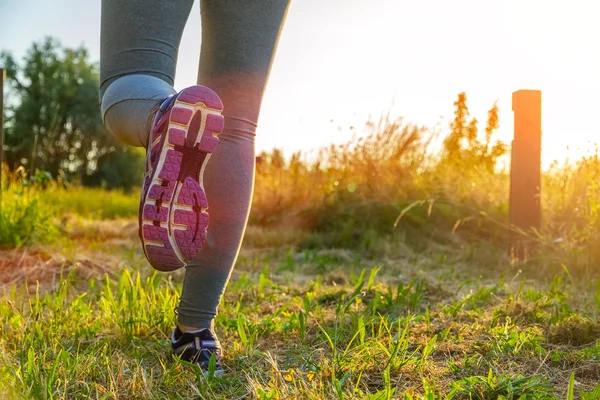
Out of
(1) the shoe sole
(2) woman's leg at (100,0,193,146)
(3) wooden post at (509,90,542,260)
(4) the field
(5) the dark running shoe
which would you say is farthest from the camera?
(3) wooden post at (509,90,542,260)

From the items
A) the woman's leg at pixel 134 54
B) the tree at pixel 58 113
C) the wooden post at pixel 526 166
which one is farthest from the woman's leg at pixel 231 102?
the tree at pixel 58 113

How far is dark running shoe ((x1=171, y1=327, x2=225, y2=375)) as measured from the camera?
1474 mm

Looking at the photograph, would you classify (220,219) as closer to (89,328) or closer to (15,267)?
(89,328)

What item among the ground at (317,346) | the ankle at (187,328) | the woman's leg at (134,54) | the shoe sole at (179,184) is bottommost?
the ground at (317,346)

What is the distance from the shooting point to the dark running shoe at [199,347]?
4.83ft

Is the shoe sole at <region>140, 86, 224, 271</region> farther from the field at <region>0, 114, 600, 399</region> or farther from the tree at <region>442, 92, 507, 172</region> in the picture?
the tree at <region>442, 92, 507, 172</region>

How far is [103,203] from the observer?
10094 mm

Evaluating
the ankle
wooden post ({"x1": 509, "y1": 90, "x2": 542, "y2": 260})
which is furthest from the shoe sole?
wooden post ({"x1": 509, "y1": 90, "x2": 542, "y2": 260})

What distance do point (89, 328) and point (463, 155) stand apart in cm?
401

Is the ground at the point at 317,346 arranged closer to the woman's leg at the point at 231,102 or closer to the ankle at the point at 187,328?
the ankle at the point at 187,328

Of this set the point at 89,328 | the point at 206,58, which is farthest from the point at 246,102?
the point at 89,328

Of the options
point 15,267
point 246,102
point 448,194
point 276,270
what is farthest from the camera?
point 448,194

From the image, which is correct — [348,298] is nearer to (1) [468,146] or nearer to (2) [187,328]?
(2) [187,328]

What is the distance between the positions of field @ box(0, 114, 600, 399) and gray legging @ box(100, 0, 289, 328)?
0.76 feet
